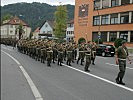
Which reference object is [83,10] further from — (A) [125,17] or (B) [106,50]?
(B) [106,50]

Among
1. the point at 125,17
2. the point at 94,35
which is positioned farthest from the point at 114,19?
the point at 94,35

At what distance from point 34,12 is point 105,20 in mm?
104499

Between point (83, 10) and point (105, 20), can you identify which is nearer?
point (105, 20)

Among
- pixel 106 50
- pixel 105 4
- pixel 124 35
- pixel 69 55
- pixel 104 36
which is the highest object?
pixel 105 4

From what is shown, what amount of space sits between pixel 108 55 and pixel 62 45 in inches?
641

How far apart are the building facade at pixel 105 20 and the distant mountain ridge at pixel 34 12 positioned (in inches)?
3502

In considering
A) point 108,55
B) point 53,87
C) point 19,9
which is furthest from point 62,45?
point 19,9

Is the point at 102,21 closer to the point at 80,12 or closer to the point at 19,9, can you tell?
the point at 80,12

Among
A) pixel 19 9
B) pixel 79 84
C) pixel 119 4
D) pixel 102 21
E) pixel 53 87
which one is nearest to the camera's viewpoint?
pixel 53 87

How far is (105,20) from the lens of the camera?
188 ft

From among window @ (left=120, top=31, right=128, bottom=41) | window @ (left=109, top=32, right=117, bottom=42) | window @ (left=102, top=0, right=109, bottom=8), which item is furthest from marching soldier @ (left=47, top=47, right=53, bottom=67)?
window @ (left=102, top=0, right=109, bottom=8)

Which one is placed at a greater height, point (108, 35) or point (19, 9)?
point (19, 9)

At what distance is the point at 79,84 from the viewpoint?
11617 mm

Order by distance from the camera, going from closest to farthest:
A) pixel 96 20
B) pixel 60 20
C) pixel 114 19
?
1. pixel 114 19
2. pixel 96 20
3. pixel 60 20
